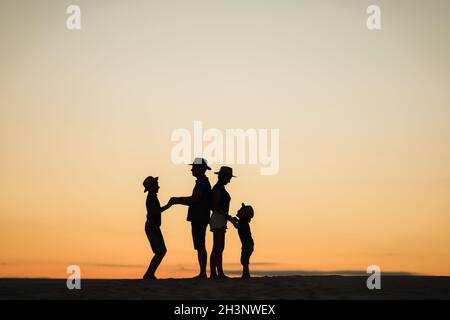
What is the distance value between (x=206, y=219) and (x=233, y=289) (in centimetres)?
276

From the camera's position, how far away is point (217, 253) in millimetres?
18219

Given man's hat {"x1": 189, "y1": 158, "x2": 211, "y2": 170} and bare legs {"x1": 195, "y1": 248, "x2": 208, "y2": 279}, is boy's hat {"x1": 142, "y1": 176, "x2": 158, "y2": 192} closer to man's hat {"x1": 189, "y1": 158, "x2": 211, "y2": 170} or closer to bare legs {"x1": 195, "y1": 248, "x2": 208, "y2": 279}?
man's hat {"x1": 189, "y1": 158, "x2": 211, "y2": 170}

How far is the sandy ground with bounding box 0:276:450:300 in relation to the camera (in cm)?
1531

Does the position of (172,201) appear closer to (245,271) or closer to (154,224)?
(154,224)

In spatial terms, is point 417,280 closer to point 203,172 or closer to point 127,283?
point 203,172

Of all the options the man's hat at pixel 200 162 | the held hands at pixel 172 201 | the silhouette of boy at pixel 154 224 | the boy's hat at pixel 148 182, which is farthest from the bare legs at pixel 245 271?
the boy's hat at pixel 148 182

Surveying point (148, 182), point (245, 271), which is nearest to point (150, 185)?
point (148, 182)

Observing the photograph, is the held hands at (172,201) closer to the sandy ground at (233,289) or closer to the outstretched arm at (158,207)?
the outstretched arm at (158,207)

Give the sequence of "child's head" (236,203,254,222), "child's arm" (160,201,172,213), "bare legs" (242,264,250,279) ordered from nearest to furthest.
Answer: "bare legs" (242,264,250,279)
"child's head" (236,203,254,222)
"child's arm" (160,201,172,213)

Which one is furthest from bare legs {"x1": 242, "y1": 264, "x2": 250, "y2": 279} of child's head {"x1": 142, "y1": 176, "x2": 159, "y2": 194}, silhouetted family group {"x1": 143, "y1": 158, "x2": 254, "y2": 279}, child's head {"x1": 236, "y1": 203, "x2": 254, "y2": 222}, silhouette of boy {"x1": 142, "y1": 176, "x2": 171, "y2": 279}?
child's head {"x1": 142, "y1": 176, "x2": 159, "y2": 194}

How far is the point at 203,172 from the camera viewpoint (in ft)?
60.6
